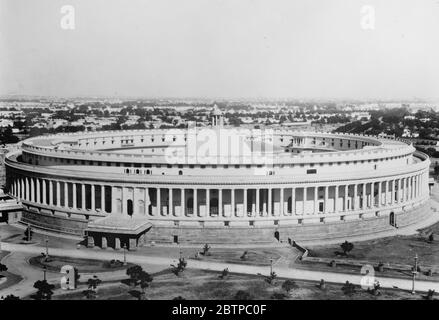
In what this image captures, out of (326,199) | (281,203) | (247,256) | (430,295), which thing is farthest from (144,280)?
(326,199)

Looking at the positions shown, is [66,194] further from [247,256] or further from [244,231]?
[247,256]

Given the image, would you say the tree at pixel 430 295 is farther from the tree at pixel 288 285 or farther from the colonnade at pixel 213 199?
the colonnade at pixel 213 199

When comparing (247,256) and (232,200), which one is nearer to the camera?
(247,256)

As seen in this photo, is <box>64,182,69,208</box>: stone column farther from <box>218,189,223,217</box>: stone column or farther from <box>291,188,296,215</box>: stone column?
<box>291,188,296,215</box>: stone column

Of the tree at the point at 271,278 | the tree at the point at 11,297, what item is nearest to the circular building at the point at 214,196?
the tree at the point at 271,278

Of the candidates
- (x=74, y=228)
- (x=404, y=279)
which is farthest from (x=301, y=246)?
(x=74, y=228)

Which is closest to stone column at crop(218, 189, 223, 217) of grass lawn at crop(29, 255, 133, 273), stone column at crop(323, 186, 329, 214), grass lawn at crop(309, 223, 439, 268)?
grass lawn at crop(309, 223, 439, 268)
